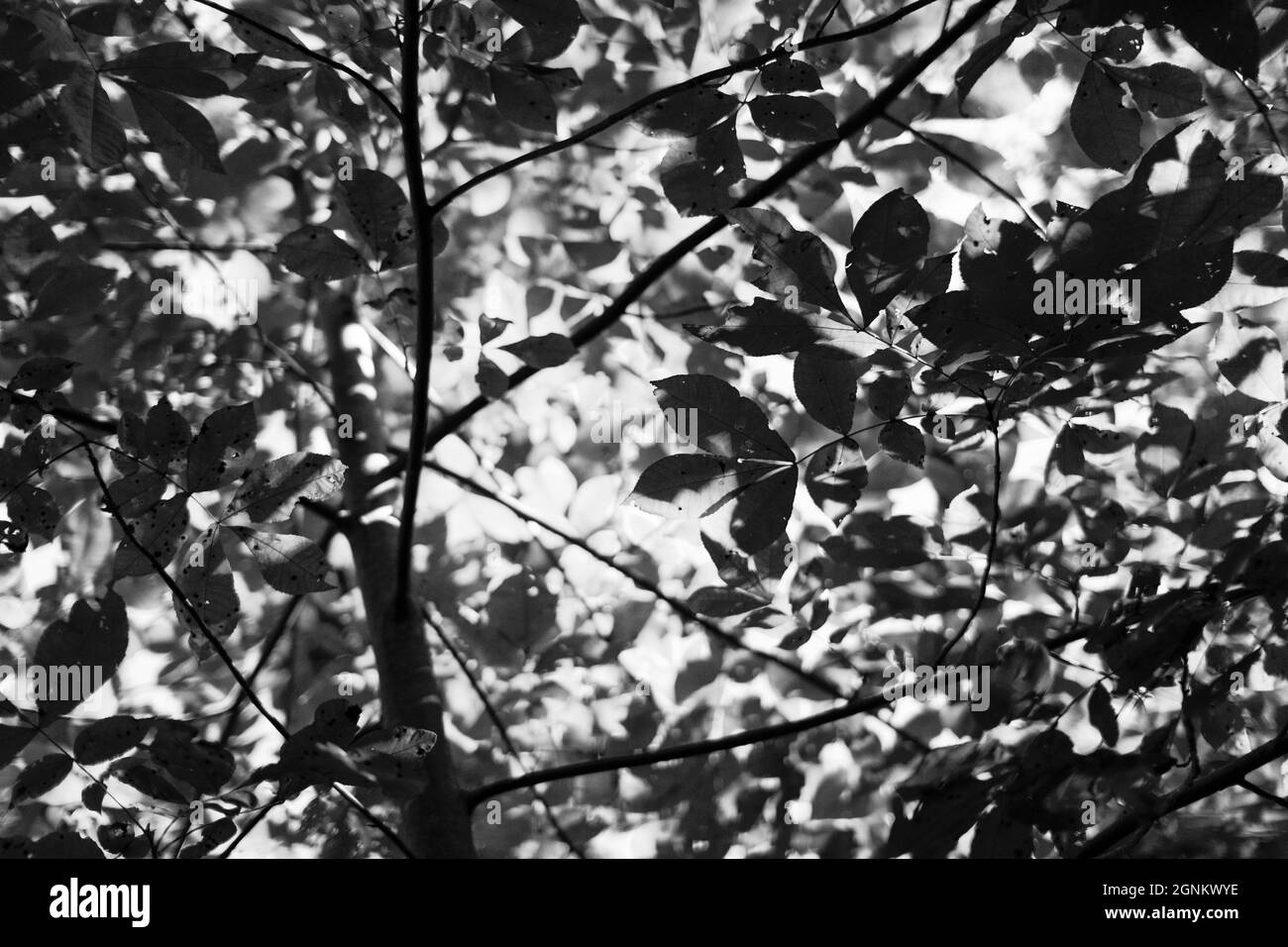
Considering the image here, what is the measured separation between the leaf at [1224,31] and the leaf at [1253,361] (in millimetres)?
877

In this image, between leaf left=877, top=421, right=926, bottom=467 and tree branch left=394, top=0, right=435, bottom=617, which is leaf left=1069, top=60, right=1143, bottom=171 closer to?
leaf left=877, top=421, right=926, bottom=467

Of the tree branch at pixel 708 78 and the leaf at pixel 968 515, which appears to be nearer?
the tree branch at pixel 708 78

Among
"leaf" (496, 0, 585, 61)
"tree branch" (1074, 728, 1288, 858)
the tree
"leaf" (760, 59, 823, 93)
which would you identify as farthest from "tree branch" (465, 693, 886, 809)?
"leaf" (496, 0, 585, 61)

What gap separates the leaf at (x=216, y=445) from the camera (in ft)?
4.81

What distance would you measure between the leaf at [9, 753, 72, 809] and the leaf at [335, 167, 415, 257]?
0.94 meters

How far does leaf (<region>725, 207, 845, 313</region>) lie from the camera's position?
1152mm

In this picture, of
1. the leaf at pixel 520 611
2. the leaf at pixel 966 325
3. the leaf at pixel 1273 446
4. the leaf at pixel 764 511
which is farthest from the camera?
the leaf at pixel 520 611

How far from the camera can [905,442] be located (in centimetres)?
131

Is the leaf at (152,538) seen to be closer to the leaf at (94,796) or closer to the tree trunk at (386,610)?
the leaf at (94,796)

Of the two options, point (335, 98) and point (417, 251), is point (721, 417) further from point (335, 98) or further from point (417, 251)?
point (335, 98)

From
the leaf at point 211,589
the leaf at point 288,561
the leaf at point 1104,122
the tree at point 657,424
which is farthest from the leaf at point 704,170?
the leaf at point 211,589

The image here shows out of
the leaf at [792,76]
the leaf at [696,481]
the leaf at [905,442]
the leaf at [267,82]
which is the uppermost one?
the leaf at [267,82]

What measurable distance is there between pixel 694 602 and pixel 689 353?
4.05ft
